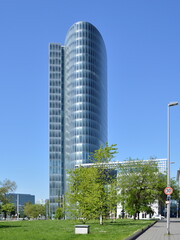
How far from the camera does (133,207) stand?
2621 inches

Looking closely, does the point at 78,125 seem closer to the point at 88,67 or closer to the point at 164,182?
the point at 88,67

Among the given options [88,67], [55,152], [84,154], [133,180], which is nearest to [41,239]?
[133,180]

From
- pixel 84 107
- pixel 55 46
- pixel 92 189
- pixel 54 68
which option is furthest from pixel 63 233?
pixel 55 46

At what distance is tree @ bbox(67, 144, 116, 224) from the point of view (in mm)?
41531

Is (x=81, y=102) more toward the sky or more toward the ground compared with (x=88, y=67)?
more toward the ground

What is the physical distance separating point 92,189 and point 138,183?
77.1ft

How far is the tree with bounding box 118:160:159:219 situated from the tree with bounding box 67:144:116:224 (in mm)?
16338

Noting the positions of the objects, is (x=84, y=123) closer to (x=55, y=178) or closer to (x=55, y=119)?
(x=55, y=119)

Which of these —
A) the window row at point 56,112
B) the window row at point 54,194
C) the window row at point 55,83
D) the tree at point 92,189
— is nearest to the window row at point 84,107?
the window row at point 56,112

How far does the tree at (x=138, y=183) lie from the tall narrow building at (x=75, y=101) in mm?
87234

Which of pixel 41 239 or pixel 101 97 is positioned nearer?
pixel 41 239

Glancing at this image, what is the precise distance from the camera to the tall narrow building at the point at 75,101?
156000 mm

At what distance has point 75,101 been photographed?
523 ft

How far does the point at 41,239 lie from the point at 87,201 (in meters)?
17.3
